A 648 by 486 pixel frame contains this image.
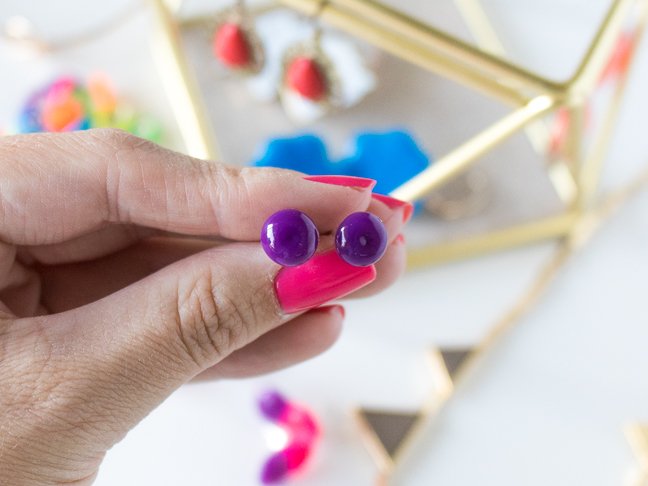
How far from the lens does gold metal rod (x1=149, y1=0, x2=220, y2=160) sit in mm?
694

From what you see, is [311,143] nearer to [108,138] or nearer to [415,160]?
[415,160]

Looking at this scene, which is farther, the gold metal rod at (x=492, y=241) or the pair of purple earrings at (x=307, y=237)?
the gold metal rod at (x=492, y=241)

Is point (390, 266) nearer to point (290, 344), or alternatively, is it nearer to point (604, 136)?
point (290, 344)

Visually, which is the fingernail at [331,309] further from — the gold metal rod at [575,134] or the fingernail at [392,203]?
the gold metal rod at [575,134]

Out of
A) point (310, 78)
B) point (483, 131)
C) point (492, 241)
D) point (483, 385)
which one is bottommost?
point (483, 385)

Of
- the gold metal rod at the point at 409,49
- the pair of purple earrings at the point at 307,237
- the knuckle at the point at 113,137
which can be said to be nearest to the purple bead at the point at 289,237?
the pair of purple earrings at the point at 307,237

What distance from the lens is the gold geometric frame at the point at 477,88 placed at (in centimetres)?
52

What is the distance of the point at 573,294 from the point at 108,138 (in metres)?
0.48

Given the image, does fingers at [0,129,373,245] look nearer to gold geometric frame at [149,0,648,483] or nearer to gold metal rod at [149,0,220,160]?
gold geometric frame at [149,0,648,483]

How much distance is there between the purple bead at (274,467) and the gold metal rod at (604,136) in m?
0.37

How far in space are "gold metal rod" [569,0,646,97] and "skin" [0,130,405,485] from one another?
196mm

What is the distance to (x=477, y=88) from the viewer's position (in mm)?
562

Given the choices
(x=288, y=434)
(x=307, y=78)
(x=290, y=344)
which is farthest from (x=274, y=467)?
(x=307, y=78)

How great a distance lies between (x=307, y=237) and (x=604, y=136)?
16.2 inches
